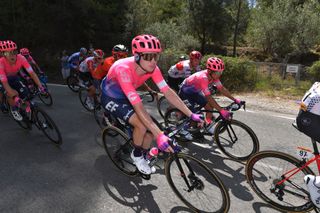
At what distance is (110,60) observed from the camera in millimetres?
7430

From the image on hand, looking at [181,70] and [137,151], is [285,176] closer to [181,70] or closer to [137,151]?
[137,151]

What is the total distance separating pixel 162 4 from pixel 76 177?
4855 cm

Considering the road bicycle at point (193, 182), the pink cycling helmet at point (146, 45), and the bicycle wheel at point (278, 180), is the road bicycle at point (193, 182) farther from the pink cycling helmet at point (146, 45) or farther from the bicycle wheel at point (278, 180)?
the pink cycling helmet at point (146, 45)

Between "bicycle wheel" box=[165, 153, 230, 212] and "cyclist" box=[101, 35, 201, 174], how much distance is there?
0.38 m

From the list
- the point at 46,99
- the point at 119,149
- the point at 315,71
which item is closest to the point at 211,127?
the point at 119,149

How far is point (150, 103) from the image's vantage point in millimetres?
9617

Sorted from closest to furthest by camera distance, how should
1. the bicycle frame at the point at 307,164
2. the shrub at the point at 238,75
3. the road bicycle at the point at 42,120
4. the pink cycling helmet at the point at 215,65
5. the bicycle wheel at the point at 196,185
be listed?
the bicycle frame at the point at 307,164 → the bicycle wheel at the point at 196,185 → the pink cycling helmet at the point at 215,65 → the road bicycle at the point at 42,120 → the shrub at the point at 238,75

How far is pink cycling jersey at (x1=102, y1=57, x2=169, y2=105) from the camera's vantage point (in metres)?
3.80

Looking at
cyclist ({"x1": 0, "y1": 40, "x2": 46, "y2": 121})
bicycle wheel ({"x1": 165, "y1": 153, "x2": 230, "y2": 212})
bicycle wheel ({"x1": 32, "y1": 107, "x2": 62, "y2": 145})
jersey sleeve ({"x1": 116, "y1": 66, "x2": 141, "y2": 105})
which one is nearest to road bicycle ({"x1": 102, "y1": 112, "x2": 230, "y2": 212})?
bicycle wheel ({"x1": 165, "y1": 153, "x2": 230, "y2": 212})

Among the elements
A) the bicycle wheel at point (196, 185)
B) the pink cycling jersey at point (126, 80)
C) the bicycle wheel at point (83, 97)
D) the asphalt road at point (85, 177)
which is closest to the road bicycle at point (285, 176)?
the asphalt road at point (85, 177)

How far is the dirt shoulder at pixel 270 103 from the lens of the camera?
9273mm

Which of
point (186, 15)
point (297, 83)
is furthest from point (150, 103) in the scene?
point (186, 15)

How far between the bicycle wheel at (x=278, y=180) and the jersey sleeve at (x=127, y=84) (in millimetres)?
1763

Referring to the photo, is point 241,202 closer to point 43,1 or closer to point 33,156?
point 33,156
